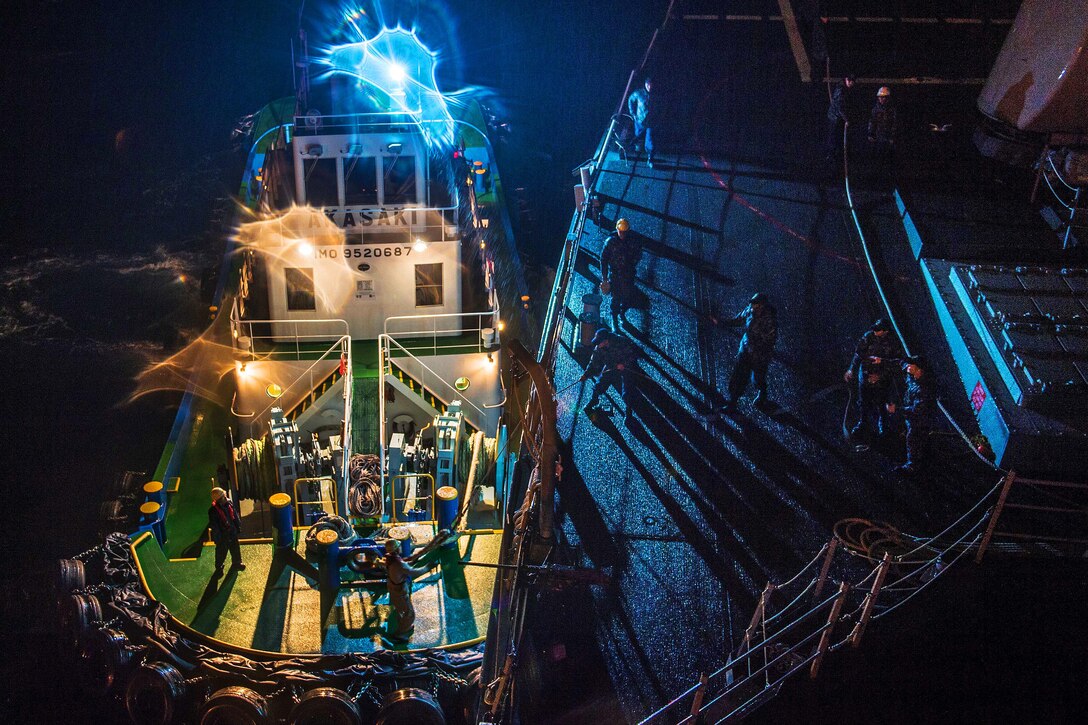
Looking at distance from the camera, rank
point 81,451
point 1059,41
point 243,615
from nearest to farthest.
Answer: point 243,615, point 1059,41, point 81,451

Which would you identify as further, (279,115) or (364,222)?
(279,115)

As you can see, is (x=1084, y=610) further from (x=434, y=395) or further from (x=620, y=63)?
(x=620, y=63)

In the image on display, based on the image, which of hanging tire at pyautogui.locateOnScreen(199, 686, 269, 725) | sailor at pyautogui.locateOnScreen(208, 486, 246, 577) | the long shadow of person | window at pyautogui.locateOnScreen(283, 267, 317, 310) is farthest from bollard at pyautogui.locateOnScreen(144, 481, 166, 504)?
window at pyautogui.locateOnScreen(283, 267, 317, 310)

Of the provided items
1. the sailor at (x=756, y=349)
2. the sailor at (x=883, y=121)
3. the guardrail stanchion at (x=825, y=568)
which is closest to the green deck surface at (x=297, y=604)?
the sailor at (x=756, y=349)

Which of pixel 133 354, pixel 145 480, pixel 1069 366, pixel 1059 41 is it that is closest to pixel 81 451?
pixel 145 480

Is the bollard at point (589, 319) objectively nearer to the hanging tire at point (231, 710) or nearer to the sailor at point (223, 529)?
the sailor at point (223, 529)

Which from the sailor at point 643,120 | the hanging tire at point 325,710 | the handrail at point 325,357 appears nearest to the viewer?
the hanging tire at point 325,710
